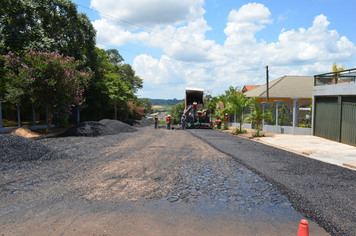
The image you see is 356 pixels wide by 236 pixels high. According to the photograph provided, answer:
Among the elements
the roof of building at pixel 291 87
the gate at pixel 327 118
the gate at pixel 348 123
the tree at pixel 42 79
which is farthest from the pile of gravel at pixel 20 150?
the roof of building at pixel 291 87

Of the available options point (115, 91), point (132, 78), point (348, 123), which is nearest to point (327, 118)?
point (348, 123)

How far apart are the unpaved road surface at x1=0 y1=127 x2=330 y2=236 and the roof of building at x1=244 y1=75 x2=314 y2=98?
79.6 ft

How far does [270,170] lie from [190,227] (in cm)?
462

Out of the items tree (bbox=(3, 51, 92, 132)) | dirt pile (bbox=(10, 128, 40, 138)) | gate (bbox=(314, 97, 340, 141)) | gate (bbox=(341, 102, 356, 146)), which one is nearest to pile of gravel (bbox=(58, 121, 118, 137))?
tree (bbox=(3, 51, 92, 132))

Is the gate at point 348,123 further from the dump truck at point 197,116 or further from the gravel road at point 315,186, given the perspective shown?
the dump truck at point 197,116

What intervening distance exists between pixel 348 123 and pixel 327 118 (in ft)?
6.62

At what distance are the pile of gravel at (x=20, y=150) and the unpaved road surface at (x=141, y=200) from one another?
505mm

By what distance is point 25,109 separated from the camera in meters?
18.2

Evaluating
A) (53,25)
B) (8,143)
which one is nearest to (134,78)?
(53,25)

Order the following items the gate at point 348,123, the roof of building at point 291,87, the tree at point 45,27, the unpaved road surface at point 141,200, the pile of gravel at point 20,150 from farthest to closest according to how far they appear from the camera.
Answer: the roof of building at point 291,87 → the tree at point 45,27 → the gate at point 348,123 → the pile of gravel at point 20,150 → the unpaved road surface at point 141,200

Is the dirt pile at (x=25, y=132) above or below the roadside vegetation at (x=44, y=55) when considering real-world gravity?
below

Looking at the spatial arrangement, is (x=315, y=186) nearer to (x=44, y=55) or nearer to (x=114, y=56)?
(x=44, y=55)

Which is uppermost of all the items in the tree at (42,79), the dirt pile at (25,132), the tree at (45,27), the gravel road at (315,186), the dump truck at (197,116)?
the tree at (45,27)

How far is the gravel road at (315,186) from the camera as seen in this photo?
172 inches
